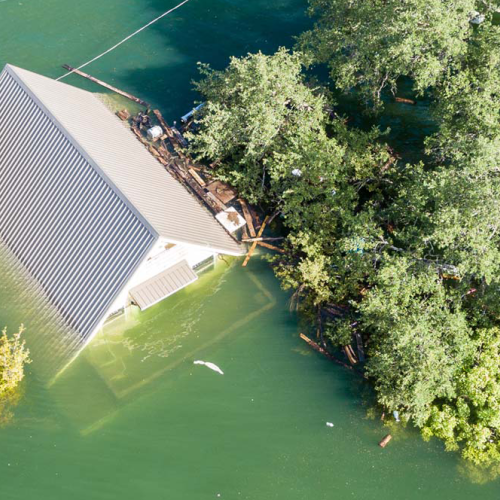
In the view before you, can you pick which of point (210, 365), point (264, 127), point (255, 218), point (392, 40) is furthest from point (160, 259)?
point (392, 40)

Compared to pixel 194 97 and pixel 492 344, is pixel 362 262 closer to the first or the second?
pixel 492 344

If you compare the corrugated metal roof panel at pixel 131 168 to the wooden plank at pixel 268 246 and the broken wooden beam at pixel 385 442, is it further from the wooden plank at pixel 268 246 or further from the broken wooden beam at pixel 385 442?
the broken wooden beam at pixel 385 442

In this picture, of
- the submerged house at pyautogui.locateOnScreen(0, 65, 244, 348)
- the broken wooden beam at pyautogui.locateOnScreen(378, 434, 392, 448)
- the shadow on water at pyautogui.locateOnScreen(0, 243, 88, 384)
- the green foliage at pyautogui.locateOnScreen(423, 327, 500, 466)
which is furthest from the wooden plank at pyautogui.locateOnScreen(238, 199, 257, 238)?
the green foliage at pyautogui.locateOnScreen(423, 327, 500, 466)

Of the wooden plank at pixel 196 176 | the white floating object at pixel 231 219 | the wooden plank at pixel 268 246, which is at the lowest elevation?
the wooden plank at pixel 268 246

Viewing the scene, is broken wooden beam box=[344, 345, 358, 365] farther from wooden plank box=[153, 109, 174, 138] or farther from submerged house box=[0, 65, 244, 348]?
wooden plank box=[153, 109, 174, 138]

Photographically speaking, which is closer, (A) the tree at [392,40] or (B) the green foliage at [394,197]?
(B) the green foliage at [394,197]

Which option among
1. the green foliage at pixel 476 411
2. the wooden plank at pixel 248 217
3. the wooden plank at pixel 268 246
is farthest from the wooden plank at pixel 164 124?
the green foliage at pixel 476 411

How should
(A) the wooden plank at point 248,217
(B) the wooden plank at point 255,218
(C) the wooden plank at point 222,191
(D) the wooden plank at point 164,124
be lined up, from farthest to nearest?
1. (D) the wooden plank at point 164,124
2. (C) the wooden plank at point 222,191
3. (B) the wooden plank at point 255,218
4. (A) the wooden plank at point 248,217
